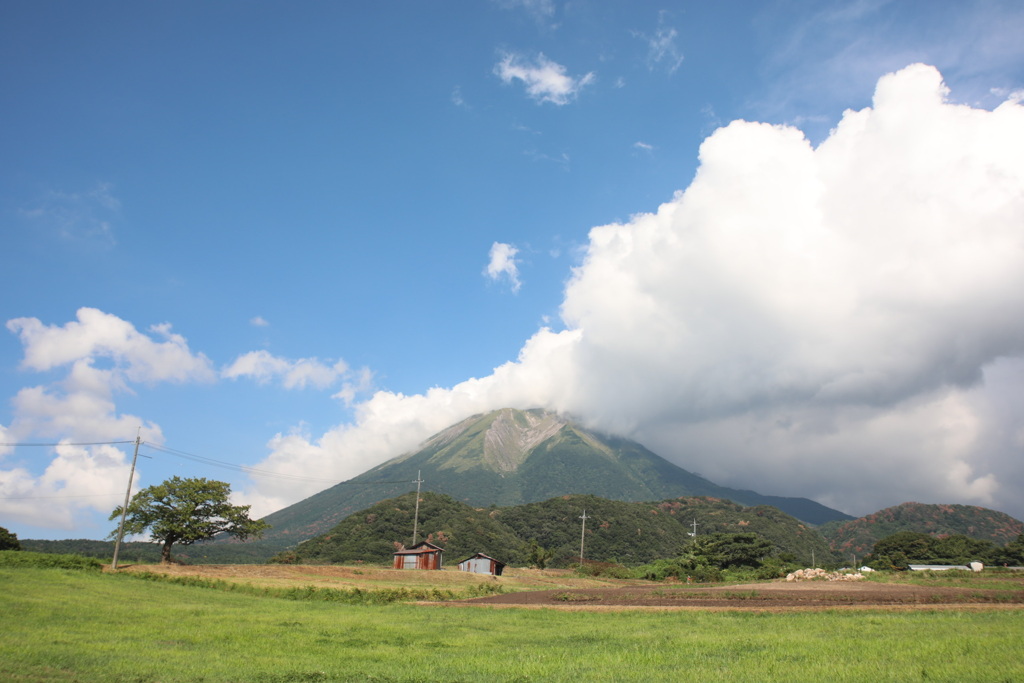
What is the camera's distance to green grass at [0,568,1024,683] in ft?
44.0

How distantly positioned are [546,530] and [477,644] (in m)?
127

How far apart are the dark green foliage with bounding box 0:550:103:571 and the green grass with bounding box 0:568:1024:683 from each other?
1245cm

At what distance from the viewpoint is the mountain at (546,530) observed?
10956 cm

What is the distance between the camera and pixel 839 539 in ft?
647

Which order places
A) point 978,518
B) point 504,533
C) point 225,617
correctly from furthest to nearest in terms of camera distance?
point 978,518, point 504,533, point 225,617

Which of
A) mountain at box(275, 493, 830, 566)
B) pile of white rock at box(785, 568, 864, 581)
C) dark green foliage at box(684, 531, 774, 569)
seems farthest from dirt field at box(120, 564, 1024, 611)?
mountain at box(275, 493, 830, 566)

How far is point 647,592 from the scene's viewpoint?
1911 inches

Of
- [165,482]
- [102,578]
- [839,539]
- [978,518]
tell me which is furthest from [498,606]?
[978,518]

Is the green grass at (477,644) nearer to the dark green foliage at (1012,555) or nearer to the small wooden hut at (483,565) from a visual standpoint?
the small wooden hut at (483,565)

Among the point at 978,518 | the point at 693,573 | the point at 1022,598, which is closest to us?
the point at 1022,598

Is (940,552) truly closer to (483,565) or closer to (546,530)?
(546,530)

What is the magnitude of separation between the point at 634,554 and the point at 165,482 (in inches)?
3897

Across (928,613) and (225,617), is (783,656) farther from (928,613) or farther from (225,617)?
(225,617)

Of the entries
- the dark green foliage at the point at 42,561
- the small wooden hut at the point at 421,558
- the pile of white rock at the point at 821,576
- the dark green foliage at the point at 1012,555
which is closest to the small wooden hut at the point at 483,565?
the small wooden hut at the point at 421,558
